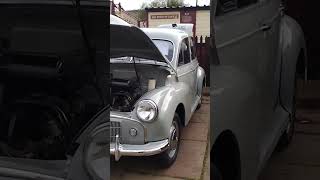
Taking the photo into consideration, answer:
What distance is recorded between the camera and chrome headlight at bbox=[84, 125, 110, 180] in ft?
4.42

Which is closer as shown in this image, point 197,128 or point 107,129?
point 107,129

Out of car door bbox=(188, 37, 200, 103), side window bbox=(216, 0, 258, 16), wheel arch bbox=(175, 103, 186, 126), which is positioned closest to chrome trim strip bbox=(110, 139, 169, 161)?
wheel arch bbox=(175, 103, 186, 126)

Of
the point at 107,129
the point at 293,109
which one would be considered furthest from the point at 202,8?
the point at 293,109

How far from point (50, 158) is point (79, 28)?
0.44m

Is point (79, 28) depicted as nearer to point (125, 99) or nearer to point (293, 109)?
point (125, 99)

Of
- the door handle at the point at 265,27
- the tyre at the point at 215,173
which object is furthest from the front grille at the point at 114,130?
the door handle at the point at 265,27

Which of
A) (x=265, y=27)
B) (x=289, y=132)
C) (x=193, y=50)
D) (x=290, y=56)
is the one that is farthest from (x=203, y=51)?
(x=289, y=132)

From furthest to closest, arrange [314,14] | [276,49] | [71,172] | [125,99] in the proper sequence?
[276,49], [314,14], [71,172], [125,99]

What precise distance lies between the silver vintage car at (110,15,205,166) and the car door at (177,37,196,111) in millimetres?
53

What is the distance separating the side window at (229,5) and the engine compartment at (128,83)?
35cm

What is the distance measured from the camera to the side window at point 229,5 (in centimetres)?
152

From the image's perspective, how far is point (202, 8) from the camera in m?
1.45

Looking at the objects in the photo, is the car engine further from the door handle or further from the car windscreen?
the door handle

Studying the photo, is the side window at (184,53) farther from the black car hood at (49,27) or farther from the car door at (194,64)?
the black car hood at (49,27)
